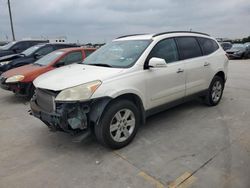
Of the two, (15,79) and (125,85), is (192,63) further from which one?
(15,79)

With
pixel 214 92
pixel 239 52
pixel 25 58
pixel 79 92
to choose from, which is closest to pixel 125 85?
pixel 79 92

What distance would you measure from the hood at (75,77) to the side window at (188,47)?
1.60 meters

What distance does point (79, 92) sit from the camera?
3.03m

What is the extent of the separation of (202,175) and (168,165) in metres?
0.44

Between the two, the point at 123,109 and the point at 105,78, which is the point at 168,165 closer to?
the point at 123,109

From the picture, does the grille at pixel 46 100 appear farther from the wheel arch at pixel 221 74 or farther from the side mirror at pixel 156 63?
the wheel arch at pixel 221 74

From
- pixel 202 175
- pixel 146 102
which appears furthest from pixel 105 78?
pixel 202 175

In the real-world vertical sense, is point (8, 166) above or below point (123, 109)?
below

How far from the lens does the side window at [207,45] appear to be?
4.98 metres

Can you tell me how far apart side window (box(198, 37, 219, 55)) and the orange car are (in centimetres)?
380

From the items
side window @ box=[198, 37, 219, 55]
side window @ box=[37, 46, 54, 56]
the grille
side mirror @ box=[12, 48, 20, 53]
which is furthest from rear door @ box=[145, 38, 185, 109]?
side mirror @ box=[12, 48, 20, 53]

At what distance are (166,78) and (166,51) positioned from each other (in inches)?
21.2

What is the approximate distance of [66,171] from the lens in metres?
2.93

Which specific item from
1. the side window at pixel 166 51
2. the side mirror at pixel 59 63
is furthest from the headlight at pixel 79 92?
the side mirror at pixel 59 63
